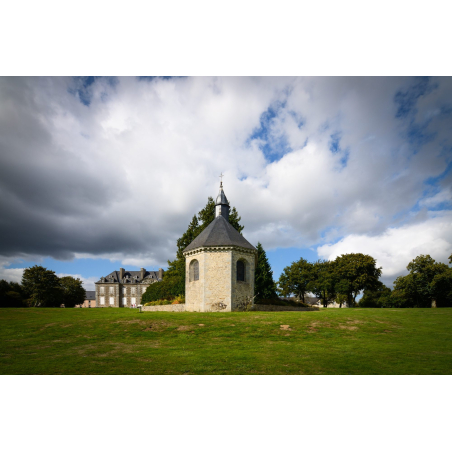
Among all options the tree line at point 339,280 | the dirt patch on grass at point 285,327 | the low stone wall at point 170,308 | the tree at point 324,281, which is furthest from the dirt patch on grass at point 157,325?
the tree at point 324,281

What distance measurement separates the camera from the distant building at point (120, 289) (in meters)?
70.4

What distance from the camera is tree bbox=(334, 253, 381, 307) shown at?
44.9 meters

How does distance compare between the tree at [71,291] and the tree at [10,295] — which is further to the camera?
the tree at [71,291]

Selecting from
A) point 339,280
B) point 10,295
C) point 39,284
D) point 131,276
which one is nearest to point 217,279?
point 10,295

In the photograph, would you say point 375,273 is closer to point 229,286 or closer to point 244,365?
point 229,286

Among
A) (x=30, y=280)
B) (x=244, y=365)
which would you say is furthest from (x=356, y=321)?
(x=30, y=280)

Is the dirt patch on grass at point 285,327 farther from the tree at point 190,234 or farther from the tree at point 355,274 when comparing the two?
the tree at point 355,274

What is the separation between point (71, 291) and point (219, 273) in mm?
29894

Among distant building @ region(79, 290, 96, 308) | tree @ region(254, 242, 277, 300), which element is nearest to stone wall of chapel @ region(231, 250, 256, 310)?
tree @ region(254, 242, 277, 300)

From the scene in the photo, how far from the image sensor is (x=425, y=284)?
101 ft

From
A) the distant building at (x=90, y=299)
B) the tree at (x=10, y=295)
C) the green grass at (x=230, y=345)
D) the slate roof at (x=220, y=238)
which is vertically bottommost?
the distant building at (x=90, y=299)

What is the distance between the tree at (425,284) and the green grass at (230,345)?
14970 millimetres

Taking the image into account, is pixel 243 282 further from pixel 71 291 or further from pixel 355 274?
pixel 71 291
